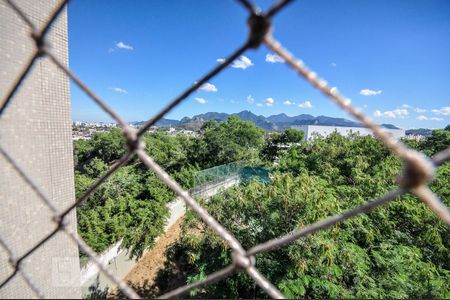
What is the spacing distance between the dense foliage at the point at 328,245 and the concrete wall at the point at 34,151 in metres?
2.36

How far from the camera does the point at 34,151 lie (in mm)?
2104

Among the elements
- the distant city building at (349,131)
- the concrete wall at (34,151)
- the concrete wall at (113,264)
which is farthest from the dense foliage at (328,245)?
the concrete wall at (34,151)

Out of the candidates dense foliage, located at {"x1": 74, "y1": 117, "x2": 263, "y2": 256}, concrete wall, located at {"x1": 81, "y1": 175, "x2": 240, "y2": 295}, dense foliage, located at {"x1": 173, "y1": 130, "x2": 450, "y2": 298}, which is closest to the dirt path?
concrete wall, located at {"x1": 81, "y1": 175, "x2": 240, "y2": 295}

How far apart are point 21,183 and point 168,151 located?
16.6 metres

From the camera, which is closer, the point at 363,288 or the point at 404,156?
the point at 404,156

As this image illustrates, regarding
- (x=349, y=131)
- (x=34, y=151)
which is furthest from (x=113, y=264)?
(x=349, y=131)

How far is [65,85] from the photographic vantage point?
2643 millimetres

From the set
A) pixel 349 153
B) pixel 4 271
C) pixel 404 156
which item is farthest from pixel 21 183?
pixel 349 153

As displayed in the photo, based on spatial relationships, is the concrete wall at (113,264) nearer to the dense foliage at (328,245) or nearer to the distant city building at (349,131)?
the dense foliage at (328,245)

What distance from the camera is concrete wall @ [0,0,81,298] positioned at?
5.24 feet

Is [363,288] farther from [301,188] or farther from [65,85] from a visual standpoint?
[65,85]

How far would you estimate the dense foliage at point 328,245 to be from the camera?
10.9 feet

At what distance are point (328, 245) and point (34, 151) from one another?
10.3ft

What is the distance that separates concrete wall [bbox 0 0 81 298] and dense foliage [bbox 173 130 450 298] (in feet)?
7.74
